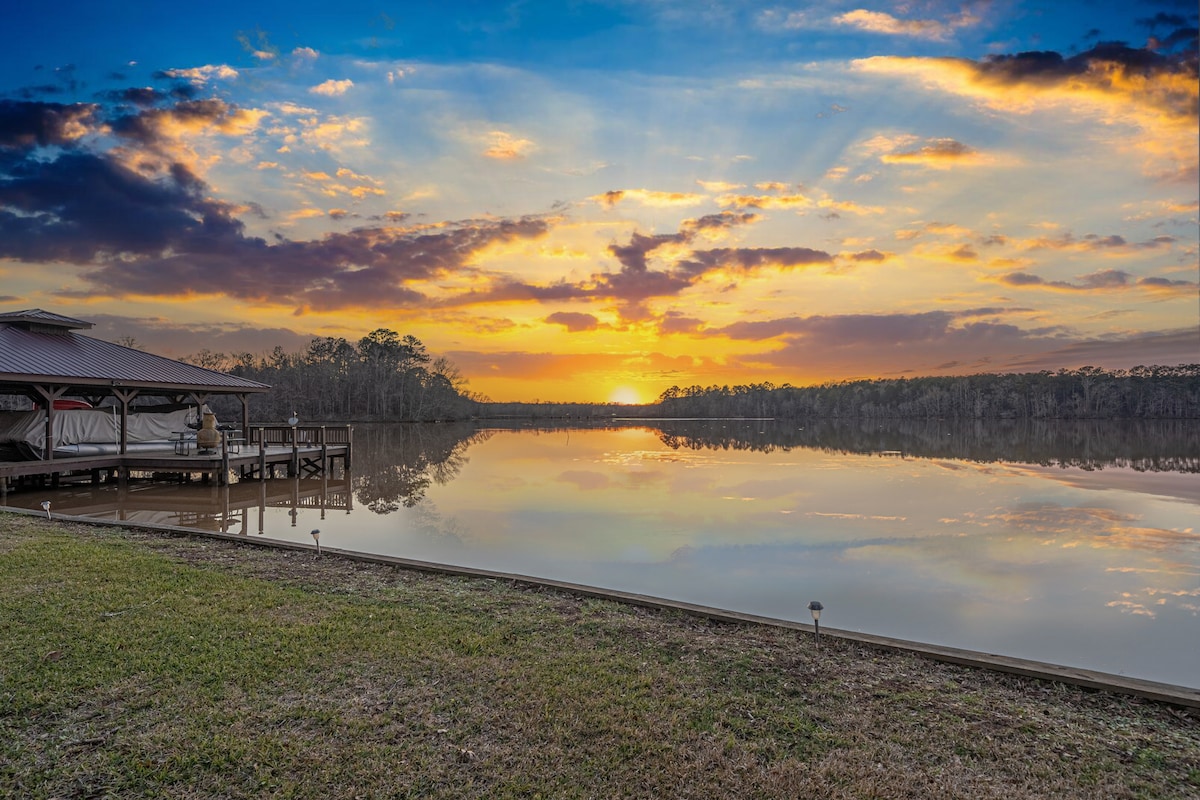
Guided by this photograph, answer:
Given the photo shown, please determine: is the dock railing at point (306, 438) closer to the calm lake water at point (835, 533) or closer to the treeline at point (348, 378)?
the calm lake water at point (835, 533)

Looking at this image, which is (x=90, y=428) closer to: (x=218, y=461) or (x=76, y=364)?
(x=76, y=364)

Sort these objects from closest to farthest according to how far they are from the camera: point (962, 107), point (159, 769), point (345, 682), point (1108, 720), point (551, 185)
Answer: point (159, 769) < point (1108, 720) < point (345, 682) < point (962, 107) < point (551, 185)

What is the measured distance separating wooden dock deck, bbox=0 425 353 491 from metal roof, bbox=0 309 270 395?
1857 mm

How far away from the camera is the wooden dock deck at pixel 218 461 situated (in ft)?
47.7

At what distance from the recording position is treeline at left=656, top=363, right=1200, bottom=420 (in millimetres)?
77812

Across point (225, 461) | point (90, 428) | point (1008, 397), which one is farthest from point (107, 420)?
point (1008, 397)

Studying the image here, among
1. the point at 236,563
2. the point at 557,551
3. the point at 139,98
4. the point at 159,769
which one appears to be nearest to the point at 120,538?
the point at 236,563

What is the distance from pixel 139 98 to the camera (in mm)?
13797

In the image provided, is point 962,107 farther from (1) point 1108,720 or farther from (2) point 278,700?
(2) point 278,700

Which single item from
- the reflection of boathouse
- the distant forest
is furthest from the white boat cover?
the distant forest

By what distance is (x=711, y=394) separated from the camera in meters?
116

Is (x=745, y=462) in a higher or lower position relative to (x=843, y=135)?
lower

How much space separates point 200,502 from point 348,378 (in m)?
51.7

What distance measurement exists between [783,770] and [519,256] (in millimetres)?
18294
